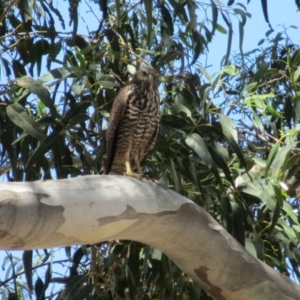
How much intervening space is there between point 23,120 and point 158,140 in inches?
22.8

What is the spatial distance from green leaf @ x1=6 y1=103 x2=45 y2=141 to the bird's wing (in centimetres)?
47

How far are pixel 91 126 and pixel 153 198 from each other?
131 centimetres

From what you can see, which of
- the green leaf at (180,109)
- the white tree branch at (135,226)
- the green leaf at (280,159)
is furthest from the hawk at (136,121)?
the white tree branch at (135,226)

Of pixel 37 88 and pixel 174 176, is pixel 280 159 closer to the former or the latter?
pixel 174 176

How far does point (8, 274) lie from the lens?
13.9 ft

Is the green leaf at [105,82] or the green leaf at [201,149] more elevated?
the green leaf at [105,82]

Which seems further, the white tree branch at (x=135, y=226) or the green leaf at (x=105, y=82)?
the green leaf at (x=105, y=82)

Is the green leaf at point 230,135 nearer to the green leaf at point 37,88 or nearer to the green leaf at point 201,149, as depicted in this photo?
the green leaf at point 201,149

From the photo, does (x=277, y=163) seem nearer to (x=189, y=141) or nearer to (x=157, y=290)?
(x=189, y=141)

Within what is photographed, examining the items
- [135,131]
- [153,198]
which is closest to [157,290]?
[135,131]

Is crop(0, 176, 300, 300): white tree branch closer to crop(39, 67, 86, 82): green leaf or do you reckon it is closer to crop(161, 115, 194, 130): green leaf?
crop(161, 115, 194, 130): green leaf

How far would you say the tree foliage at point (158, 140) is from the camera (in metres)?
3.40

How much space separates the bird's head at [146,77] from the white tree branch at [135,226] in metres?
0.98

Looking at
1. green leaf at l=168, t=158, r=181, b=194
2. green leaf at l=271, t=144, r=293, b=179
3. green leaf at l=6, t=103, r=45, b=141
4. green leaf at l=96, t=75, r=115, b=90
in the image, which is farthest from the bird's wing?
green leaf at l=271, t=144, r=293, b=179
